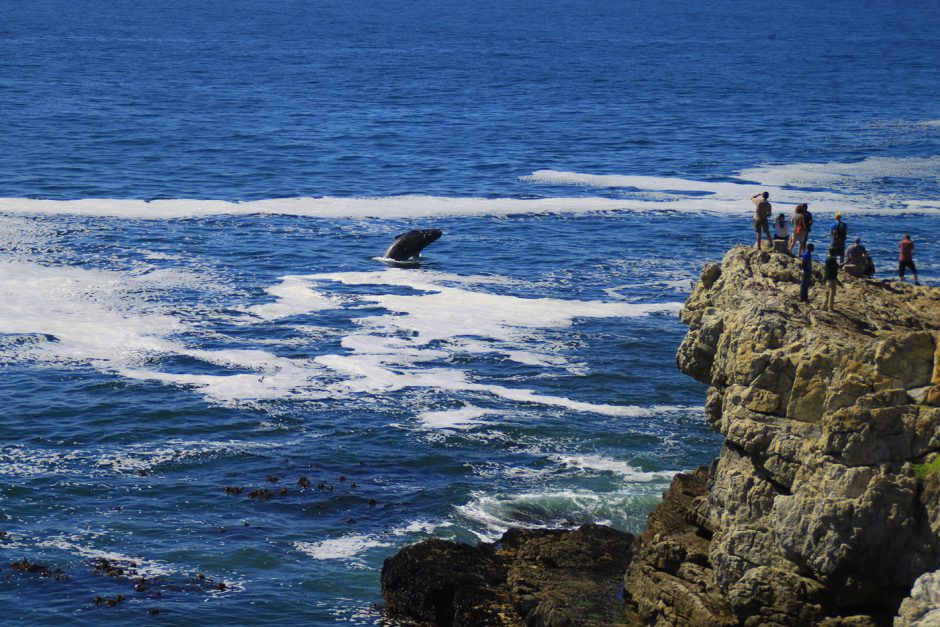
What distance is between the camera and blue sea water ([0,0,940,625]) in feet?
124

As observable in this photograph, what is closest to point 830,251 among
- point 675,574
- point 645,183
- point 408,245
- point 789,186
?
point 675,574

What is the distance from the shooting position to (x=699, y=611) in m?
27.7

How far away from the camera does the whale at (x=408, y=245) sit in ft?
231

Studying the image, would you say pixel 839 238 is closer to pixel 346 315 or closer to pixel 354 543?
pixel 354 543

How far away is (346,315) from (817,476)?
36.0 m

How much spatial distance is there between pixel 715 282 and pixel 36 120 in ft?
306

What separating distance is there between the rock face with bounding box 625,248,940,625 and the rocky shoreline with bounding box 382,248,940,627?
0.03 meters

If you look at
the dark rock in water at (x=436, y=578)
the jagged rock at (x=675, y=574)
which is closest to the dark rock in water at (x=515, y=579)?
the dark rock in water at (x=436, y=578)

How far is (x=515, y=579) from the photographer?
106ft

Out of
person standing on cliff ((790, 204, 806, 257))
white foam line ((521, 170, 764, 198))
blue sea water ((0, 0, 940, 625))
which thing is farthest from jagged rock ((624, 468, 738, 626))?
white foam line ((521, 170, 764, 198))

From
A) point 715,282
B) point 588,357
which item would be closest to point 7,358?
point 588,357

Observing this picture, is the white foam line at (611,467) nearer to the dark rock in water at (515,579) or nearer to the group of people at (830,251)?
the dark rock in water at (515,579)

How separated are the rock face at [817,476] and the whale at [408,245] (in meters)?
40.3

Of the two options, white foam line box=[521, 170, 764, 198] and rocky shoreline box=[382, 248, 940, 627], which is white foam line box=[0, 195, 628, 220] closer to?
white foam line box=[521, 170, 764, 198]
